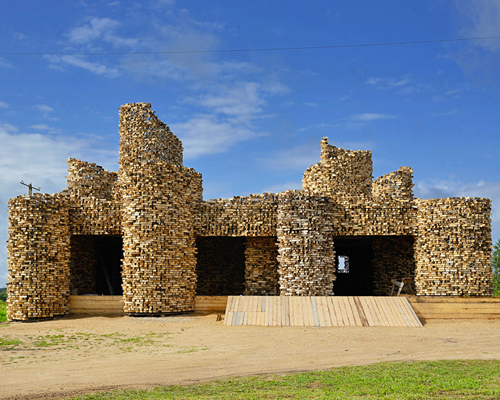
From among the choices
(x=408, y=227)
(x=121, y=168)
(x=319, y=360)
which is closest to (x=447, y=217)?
(x=408, y=227)

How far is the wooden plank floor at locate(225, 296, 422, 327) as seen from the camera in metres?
16.2

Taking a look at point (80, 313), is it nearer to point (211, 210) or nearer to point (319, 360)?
point (211, 210)

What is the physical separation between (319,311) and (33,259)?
11.0 m

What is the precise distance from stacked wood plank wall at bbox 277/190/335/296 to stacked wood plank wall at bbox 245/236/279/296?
163cm

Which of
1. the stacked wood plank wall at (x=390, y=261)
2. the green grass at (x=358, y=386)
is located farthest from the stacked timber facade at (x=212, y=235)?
the green grass at (x=358, y=386)

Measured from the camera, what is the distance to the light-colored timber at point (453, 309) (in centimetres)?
1739

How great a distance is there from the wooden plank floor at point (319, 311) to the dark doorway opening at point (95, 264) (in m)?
8.36

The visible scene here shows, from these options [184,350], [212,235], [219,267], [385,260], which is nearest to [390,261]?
[385,260]

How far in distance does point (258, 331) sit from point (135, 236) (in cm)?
620

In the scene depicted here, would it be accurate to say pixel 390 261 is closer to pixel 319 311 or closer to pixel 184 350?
pixel 319 311

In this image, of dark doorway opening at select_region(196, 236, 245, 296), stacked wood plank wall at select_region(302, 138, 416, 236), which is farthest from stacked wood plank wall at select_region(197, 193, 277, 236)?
dark doorway opening at select_region(196, 236, 245, 296)

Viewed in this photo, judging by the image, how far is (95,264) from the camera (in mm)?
23844

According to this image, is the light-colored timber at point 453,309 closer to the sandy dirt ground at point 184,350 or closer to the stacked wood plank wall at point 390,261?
the sandy dirt ground at point 184,350

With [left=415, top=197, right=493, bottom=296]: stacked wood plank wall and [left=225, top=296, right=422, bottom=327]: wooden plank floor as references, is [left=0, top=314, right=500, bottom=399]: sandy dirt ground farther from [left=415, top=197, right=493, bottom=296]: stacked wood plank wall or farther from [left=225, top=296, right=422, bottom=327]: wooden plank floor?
[left=415, top=197, right=493, bottom=296]: stacked wood plank wall
